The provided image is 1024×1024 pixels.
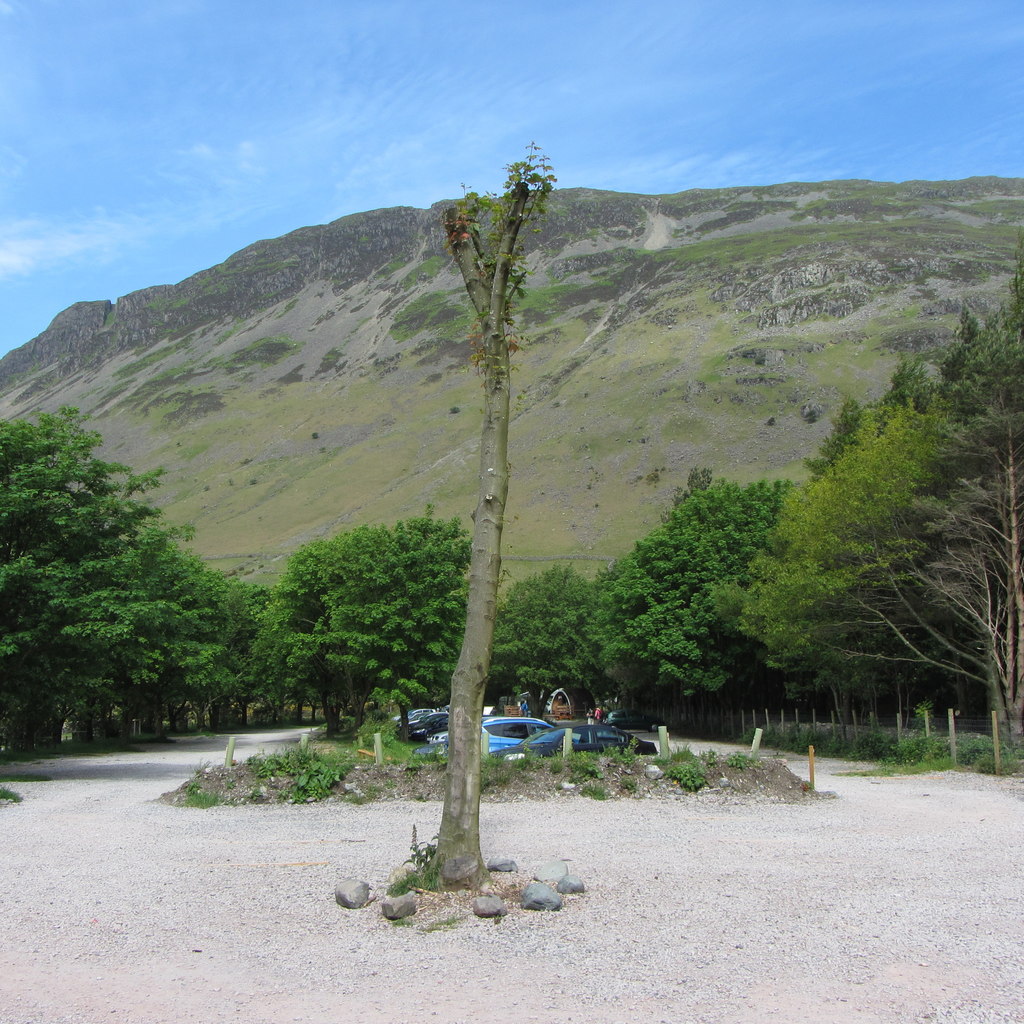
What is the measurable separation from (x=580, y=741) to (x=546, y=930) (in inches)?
613

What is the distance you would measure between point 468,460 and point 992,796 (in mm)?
126091

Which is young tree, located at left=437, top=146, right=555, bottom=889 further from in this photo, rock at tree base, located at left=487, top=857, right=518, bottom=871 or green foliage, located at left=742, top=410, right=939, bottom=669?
green foliage, located at left=742, top=410, right=939, bottom=669

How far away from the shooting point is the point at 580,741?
72.5ft

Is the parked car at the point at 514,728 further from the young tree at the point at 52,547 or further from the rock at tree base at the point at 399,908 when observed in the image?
the rock at tree base at the point at 399,908

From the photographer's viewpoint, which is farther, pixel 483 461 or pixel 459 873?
pixel 483 461

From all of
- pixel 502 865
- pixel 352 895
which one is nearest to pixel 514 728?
pixel 502 865

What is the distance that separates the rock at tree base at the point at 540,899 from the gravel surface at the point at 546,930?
9 cm

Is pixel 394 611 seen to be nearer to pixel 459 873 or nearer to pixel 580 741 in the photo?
pixel 580 741

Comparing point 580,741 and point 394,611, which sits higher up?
point 394,611

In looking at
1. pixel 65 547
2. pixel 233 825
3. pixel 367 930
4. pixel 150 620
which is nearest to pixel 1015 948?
pixel 367 930

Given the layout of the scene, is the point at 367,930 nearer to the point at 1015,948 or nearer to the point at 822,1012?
the point at 822,1012

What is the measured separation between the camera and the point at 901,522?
28.0m

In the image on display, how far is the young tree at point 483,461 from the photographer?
798 centimetres

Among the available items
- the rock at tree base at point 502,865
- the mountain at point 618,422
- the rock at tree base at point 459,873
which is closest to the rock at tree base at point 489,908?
the rock at tree base at point 459,873
